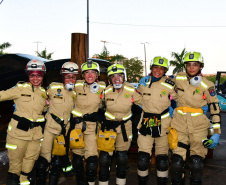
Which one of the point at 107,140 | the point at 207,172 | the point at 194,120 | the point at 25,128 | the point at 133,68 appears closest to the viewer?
the point at 25,128

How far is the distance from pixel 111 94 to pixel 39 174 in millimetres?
1788

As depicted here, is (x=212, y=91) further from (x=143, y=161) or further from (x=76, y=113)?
(x=76, y=113)

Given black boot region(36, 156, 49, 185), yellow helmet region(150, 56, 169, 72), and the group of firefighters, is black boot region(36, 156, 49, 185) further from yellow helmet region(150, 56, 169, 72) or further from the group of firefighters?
yellow helmet region(150, 56, 169, 72)

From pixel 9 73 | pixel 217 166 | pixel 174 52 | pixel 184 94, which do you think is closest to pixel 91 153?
pixel 184 94

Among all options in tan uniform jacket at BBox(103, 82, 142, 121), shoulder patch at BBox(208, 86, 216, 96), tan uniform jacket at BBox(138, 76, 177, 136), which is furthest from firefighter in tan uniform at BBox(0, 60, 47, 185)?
shoulder patch at BBox(208, 86, 216, 96)

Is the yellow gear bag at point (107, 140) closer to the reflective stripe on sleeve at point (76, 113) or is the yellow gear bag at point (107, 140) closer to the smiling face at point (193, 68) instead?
the reflective stripe on sleeve at point (76, 113)

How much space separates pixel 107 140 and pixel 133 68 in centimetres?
4698

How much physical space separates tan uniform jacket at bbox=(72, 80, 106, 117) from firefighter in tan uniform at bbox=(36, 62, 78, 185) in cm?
10

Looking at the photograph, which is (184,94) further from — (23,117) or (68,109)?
(23,117)

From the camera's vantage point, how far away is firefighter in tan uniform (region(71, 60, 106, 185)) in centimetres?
430

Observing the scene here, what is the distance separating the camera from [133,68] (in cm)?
5062

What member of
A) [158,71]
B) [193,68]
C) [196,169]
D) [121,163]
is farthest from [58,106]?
[196,169]

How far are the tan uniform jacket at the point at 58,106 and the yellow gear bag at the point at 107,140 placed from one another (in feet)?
2.14

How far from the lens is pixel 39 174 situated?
4207mm
